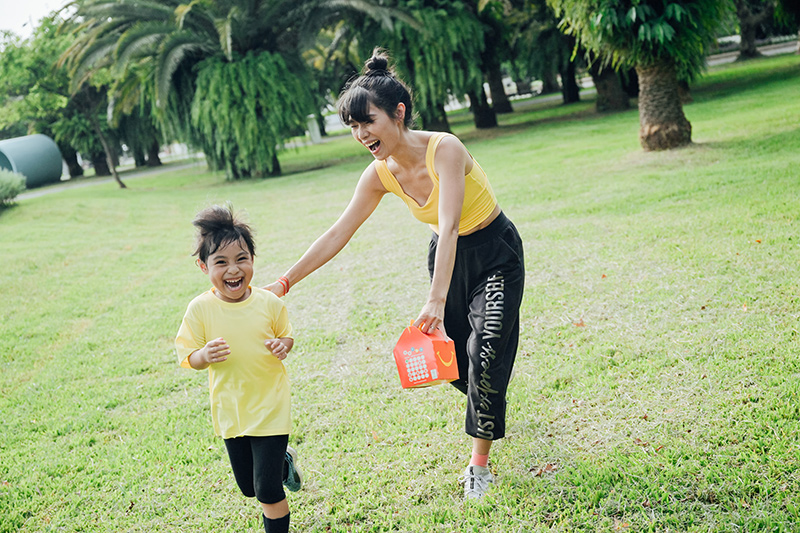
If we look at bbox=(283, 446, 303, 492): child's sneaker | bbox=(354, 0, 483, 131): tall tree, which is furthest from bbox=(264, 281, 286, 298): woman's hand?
bbox=(354, 0, 483, 131): tall tree

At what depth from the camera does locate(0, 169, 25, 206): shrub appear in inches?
629

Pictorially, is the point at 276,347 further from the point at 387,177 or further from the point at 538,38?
the point at 538,38

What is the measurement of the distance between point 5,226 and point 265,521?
13.3m

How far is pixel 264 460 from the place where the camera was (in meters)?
2.78

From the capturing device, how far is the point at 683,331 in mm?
4703

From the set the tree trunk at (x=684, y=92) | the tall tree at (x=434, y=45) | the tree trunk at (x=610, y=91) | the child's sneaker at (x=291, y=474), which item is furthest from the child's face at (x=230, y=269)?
the tree trunk at (x=610, y=91)

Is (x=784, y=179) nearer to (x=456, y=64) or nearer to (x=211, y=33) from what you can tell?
(x=456, y=64)

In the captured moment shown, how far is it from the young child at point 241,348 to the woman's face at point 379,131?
642mm

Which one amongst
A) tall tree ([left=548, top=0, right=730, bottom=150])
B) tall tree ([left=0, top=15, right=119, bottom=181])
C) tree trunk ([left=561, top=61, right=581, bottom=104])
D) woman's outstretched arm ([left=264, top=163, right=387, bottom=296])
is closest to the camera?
woman's outstretched arm ([left=264, top=163, right=387, bottom=296])

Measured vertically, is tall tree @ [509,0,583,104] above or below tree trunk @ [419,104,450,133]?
above

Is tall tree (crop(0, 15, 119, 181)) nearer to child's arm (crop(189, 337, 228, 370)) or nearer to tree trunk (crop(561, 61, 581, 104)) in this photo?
tree trunk (crop(561, 61, 581, 104))

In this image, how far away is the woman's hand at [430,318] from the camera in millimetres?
2770

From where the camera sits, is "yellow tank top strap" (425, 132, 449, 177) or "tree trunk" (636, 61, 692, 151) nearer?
"yellow tank top strap" (425, 132, 449, 177)

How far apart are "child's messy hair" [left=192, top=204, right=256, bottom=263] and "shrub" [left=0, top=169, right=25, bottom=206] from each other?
1543 centimetres
